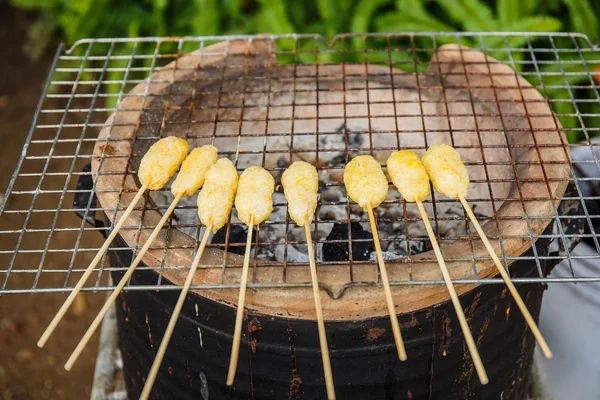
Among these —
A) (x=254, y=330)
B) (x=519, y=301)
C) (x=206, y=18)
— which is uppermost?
(x=519, y=301)

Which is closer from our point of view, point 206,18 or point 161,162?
point 161,162

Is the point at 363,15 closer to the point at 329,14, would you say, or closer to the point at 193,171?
the point at 329,14

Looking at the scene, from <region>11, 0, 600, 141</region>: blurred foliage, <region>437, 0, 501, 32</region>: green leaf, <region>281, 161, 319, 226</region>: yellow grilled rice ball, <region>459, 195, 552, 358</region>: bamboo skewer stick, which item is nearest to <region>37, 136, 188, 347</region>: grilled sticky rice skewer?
<region>281, 161, 319, 226</region>: yellow grilled rice ball

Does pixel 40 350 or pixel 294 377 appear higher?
pixel 294 377

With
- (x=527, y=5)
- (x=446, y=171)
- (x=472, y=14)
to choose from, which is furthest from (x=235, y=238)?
(x=527, y=5)

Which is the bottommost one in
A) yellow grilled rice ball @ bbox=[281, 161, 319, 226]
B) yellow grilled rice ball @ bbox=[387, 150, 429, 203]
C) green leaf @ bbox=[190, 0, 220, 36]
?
green leaf @ bbox=[190, 0, 220, 36]

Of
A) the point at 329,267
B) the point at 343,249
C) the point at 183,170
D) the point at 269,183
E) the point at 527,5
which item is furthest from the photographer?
the point at 527,5

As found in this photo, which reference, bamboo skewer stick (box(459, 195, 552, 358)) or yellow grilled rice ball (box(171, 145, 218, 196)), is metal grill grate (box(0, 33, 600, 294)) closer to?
yellow grilled rice ball (box(171, 145, 218, 196))
